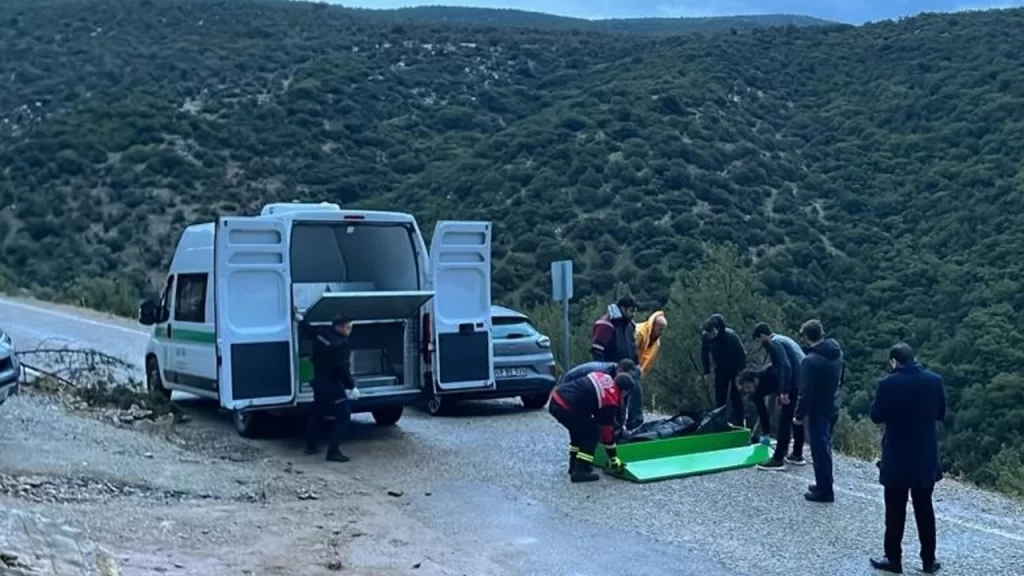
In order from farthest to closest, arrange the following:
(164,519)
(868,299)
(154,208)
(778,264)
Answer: (154,208) → (778,264) → (868,299) → (164,519)

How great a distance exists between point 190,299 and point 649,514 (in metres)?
7.04

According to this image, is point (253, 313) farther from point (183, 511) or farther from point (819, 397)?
point (819, 397)

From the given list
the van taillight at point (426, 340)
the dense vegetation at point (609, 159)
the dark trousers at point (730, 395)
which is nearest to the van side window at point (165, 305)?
the van taillight at point (426, 340)

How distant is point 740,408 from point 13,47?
2077 inches

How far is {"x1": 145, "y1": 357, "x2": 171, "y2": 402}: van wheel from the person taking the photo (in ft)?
53.3

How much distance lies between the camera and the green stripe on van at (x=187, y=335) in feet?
47.1

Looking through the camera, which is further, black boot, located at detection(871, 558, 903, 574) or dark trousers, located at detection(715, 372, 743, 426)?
dark trousers, located at detection(715, 372, 743, 426)

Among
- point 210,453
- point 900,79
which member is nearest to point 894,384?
point 210,453

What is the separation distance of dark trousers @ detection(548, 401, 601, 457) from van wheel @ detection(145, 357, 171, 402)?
6.26 meters

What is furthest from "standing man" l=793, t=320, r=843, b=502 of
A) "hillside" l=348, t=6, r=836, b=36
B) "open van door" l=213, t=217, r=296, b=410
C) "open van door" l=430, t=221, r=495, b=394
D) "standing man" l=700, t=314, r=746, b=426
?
"hillside" l=348, t=6, r=836, b=36

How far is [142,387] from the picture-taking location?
17.6m

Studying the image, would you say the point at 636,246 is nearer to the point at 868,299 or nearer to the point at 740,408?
the point at 868,299

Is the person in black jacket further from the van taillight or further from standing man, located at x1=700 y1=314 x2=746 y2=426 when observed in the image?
standing man, located at x1=700 y1=314 x2=746 y2=426

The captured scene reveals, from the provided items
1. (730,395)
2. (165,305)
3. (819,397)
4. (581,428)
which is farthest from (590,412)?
(165,305)
